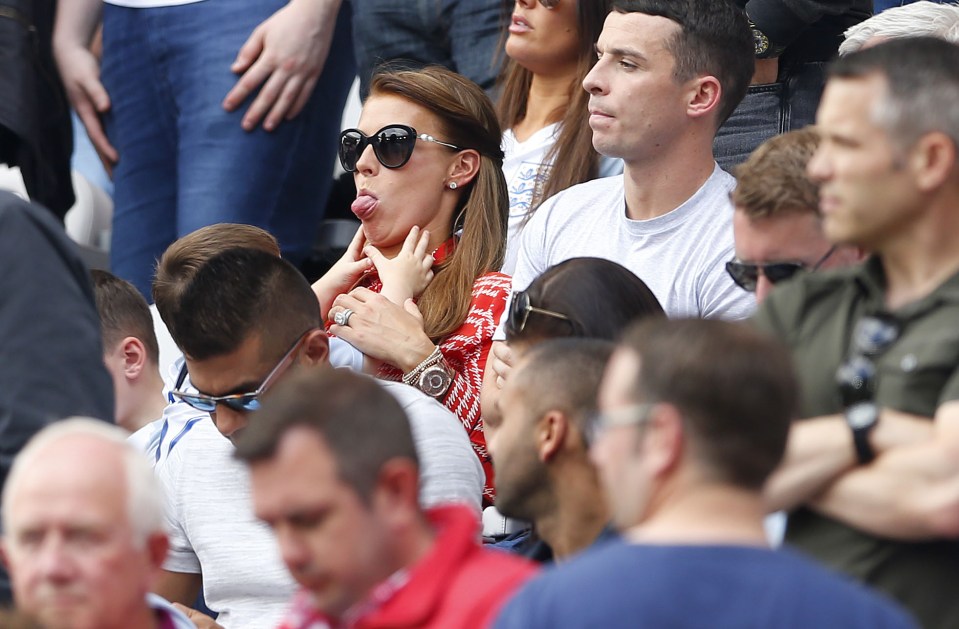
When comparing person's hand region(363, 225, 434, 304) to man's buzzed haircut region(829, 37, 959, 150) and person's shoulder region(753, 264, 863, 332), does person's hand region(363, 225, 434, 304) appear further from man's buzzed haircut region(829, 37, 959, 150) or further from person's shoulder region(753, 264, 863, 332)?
man's buzzed haircut region(829, 37, 959, 150)

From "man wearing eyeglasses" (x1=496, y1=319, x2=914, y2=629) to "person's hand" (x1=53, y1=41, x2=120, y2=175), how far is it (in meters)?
3.57

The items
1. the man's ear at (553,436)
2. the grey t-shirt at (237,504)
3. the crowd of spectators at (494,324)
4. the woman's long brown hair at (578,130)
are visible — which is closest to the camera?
the crowd of spectators at (494,324)

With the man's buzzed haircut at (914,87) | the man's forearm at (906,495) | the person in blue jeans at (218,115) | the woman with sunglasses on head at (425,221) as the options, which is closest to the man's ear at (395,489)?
the man's forearm at (906,495)

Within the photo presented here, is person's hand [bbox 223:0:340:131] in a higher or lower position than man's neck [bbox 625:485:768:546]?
lower

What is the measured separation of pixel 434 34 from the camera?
217 inches

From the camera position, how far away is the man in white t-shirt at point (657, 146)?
4.31 metres

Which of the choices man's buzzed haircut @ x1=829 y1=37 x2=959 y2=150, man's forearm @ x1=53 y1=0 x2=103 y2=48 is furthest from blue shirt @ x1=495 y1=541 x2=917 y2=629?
man's forearm @ x1=53 y1=0 x2=103 y2=48

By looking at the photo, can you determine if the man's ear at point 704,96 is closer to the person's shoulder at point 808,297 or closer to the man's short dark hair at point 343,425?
the person's shoulder at point 808,297

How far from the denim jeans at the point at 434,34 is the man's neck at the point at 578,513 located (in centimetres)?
262

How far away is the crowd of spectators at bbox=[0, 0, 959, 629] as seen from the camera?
7.39 feet

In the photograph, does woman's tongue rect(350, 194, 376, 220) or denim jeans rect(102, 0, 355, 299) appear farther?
denim jeans rect(102, 0, 355, 299)

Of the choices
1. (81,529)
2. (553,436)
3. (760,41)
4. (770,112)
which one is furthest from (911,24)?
(81,529)

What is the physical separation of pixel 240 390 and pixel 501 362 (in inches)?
24.4

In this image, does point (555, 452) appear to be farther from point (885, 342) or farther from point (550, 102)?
point (550, 102)
